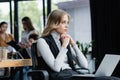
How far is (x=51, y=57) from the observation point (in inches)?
112

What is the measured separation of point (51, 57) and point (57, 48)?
0.16m

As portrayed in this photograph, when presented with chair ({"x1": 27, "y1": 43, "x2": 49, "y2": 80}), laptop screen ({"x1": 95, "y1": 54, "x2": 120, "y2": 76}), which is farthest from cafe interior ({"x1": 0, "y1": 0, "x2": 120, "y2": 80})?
laptop screen ({"x1": 95, "y1": 54, "x2": 120, "y2": 76})

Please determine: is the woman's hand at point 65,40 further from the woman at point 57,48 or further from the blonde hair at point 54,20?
the blonde hair at point 54,20

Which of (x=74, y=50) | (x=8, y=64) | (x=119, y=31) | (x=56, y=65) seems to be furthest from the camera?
(x=119, y=31)

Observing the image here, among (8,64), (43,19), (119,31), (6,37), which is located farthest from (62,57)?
(43,19)

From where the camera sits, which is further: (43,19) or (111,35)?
(43,19)

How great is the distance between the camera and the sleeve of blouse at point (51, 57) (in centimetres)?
282

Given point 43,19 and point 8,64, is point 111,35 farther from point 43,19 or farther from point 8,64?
point 8,64

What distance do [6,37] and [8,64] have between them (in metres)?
4.09

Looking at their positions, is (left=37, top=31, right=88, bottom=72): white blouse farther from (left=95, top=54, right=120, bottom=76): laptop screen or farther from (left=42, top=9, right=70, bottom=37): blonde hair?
(left=95, top=54, right=120, bottom=76): laptop screen

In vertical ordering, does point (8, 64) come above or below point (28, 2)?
below

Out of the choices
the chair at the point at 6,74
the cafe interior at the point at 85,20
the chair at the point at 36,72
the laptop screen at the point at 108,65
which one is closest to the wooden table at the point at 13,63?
the cafe interior at the point at 85,20

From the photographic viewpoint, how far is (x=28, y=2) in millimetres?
9234

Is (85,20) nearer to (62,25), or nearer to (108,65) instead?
(62,25)
